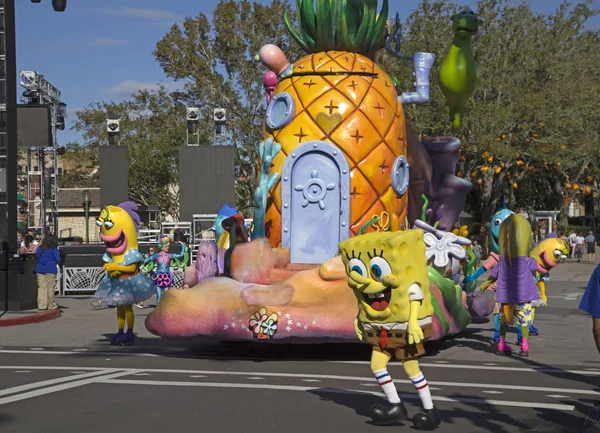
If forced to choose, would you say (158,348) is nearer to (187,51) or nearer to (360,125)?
(360,125)

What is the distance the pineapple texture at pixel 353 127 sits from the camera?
13.5 m

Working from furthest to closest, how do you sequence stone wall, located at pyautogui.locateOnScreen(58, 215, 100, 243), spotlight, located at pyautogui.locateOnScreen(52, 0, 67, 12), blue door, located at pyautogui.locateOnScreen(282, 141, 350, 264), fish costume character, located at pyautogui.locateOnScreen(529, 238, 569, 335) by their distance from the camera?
stone wall, located at pyautogui.locateOnScreen(58, 215, 100, 243), spotlight, located at pyautogui.locateOnScreen(52, 0, 67, 12), fish costume character, located at pyautogui.locateOnScreen(529, 238, 569, 335), blue door, located at pyautogui.locateOnScreen(282, 141, 350, 264)

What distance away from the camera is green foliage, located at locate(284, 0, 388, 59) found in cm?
1409

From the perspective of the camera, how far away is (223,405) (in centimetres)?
902

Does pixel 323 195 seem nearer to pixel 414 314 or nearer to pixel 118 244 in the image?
pixel 118 244

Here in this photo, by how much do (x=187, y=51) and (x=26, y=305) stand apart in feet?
75.2

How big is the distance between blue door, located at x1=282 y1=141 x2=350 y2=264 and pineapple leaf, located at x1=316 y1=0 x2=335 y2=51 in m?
1.75

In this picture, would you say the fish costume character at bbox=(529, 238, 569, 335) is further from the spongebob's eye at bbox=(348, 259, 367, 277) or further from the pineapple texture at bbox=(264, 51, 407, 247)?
the spongebob's eye at bbox=(348, 259, 367, 277)

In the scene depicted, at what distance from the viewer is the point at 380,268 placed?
812 cm

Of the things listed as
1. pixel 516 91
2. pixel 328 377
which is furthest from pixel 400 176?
pixel 516 91

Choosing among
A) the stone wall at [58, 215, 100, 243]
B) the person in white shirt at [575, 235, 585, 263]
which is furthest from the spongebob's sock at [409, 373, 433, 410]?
the stone wall at [58, 215, 100, 243]

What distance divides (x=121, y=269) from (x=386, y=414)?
7.34 m

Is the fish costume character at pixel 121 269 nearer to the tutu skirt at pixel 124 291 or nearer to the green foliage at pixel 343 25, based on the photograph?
the tutu skirt at pixel 124 291

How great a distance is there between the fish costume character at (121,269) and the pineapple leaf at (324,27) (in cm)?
388
